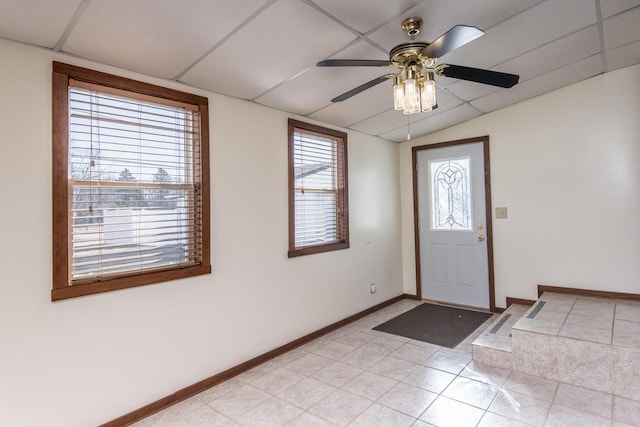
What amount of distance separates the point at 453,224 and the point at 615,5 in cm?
273

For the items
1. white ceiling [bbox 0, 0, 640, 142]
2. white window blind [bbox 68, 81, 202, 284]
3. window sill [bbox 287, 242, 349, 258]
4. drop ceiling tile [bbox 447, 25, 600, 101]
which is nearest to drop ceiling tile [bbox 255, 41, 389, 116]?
white ceiling [bbox 0, 0, 640, 142]

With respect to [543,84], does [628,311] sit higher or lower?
lower

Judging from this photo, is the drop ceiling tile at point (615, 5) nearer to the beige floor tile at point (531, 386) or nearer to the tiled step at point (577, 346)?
the tiled step at point (577, 346)

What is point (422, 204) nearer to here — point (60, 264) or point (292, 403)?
point (292, 403)

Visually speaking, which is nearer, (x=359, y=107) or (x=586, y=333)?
(x=586, y=333)

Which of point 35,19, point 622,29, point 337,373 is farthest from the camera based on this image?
point 337,373

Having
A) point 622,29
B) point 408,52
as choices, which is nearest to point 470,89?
point 622,29

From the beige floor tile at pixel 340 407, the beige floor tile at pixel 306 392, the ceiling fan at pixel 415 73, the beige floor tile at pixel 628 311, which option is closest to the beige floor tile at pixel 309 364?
the beige floor tile at pixel 306 392

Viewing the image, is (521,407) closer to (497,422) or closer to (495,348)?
(497,422)

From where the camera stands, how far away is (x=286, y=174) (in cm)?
332

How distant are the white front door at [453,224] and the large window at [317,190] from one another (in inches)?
53.2

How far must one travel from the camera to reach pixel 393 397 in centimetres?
244

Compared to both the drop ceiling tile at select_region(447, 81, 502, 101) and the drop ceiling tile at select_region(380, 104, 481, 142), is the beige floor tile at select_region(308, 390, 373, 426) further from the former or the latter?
the drop ceiling tile at select_region(380, 104, 481, 142)

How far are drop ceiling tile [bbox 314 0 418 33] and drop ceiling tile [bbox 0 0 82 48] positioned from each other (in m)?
1.20
